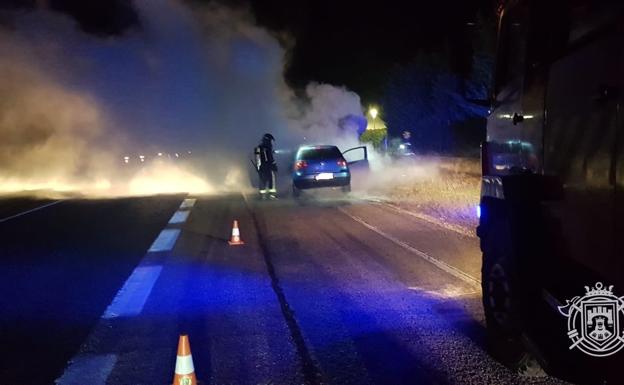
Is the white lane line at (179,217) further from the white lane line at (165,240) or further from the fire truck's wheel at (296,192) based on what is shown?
the fire truck's wheel at (296,192)

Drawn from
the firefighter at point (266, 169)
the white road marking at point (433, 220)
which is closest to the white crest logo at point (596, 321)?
the white road marking at point (433, 220)

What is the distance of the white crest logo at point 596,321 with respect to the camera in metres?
2.97

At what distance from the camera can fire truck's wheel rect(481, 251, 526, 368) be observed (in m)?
3.90

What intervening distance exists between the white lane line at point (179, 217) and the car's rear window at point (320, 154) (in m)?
4.49

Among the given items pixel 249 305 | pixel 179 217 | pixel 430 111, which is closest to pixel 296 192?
pixel 179 217

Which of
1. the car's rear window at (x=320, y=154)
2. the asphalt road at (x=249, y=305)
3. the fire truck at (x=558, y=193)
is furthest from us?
the car's rear window at (x=320, y=154)

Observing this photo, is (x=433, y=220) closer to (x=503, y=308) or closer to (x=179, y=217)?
(x=179, y=217)

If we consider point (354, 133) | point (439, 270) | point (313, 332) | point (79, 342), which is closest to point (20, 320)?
point (79, 342)

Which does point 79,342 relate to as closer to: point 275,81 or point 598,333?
point 598,333

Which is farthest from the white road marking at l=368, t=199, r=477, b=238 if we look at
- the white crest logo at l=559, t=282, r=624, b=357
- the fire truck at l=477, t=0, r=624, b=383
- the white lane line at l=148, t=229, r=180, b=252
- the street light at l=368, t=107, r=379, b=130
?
the street light at l=368, t=107, r=379, b=130

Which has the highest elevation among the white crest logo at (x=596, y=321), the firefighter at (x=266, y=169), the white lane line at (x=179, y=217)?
the firefighter at (x=266, y=169)

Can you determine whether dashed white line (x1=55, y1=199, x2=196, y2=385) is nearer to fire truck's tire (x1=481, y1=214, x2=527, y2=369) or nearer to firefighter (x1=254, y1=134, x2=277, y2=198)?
fire truck's tire (x1=481, y1=214, x2=527, y2=369)

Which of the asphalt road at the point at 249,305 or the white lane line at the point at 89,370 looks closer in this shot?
the white lane line at the point at 89,370

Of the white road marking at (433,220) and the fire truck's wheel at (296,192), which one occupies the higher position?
the fire truck's wheel at (296,192)
